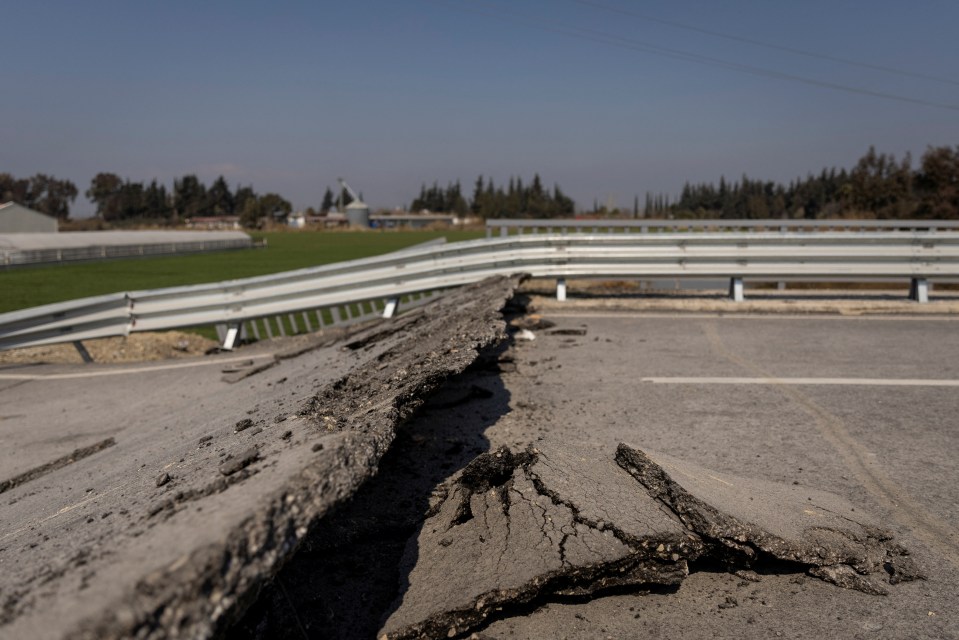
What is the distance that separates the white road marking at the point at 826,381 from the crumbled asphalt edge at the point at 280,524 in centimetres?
209

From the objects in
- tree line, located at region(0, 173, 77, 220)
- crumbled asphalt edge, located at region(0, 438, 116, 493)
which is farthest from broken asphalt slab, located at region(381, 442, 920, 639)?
tree line, located at region(0, 173, 77, 220)

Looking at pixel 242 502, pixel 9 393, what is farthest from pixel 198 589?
pixel 9 393

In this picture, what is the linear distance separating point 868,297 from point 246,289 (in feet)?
26.0

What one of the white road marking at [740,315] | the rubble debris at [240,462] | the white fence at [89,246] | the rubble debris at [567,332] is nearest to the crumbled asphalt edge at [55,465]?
the rubble debris at [240,462]

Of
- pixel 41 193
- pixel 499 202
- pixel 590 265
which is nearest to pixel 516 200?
pixel 499 202

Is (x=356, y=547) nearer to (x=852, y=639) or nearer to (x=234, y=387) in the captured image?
(x=852, y=639)

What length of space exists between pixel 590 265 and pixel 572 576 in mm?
6492

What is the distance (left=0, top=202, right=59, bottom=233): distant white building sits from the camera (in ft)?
167

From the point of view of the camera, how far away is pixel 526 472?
3207 millimetres

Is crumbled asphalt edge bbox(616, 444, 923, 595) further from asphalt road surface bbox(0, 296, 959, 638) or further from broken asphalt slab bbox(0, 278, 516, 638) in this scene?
broken asphalt slab bbox(0, 278, 516, 638)

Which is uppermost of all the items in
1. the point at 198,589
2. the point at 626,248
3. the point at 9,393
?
the point at 626,248

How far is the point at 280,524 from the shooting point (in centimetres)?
190

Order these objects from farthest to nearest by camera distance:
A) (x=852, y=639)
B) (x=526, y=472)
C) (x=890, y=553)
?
(x=526, y=472) < (x=890, y=553) < (x=852, y=639)

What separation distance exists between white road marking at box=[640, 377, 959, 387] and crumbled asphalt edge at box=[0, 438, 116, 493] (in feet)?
13.2
